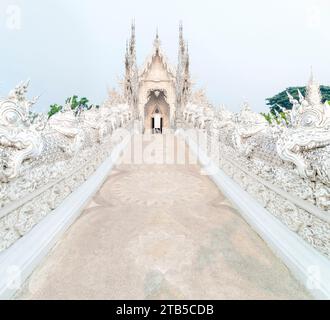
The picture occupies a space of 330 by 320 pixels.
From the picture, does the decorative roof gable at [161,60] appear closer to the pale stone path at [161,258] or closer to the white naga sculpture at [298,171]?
the white naga sculpture at [298,171]

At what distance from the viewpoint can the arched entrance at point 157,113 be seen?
61.6ft

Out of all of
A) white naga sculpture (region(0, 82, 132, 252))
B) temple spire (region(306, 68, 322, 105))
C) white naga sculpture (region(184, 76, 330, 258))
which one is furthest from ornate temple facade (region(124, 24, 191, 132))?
Answer: white naga sculpture (region(0, 82, 132, 252))

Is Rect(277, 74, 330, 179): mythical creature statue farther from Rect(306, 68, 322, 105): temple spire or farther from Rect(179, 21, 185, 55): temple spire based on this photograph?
Rect(179, 21, 185, 55): temple spire

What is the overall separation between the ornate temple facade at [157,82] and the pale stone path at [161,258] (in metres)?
12.8

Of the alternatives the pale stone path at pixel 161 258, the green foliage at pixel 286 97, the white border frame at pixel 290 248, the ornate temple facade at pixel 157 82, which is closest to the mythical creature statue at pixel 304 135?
the white border frame at pixel 290 248

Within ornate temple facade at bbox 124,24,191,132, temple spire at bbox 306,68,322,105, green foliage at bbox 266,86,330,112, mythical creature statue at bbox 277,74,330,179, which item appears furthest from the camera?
green foliage at bbox 266,86,330,112

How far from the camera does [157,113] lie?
19062mm

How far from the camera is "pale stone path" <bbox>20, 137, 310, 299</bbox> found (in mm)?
1681

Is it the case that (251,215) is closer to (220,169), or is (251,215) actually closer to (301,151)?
(301,151)

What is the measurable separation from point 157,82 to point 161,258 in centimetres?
1679

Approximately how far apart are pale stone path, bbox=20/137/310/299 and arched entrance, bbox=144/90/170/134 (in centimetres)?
1576

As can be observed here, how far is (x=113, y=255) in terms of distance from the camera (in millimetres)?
2119

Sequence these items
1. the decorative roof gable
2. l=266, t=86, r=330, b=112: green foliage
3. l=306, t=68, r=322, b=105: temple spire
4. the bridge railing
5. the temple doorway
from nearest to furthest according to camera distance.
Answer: the bridge railing → l=306, t=68, r=322, b=105: temple spire → the decorative roof gable → the temple doorway → l=266, t=86, r=330, b=112: green foliage
